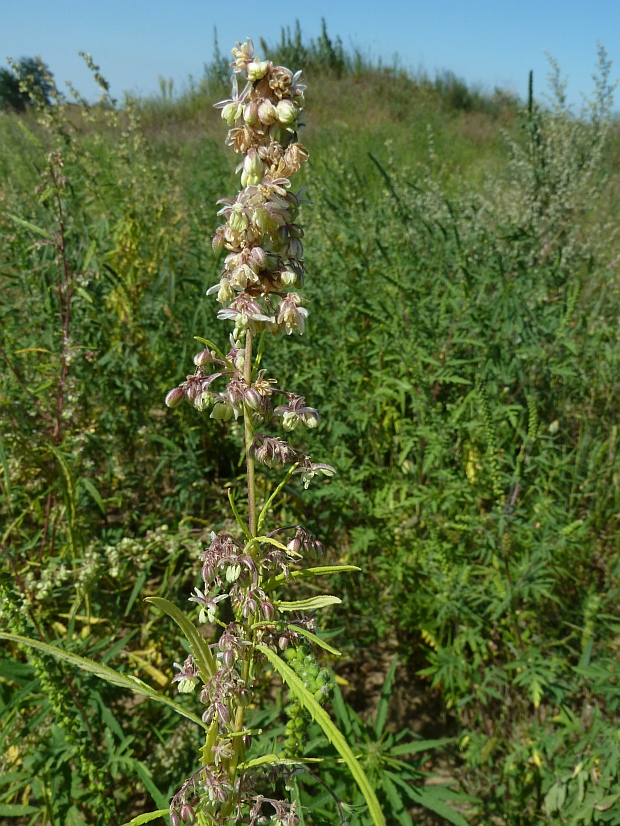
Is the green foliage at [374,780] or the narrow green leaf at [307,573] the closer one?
the narrow green leaf at [307,573]

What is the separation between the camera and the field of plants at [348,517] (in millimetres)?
1825

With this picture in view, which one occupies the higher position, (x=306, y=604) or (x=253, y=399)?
(x=253, y=399)

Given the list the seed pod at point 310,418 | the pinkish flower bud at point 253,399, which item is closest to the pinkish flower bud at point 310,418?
the seed pod at point 310,418

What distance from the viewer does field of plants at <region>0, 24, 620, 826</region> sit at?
1825 millimetres

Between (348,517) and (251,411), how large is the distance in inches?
74.1

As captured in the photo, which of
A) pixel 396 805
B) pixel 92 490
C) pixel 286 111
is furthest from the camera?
pixel 92 490

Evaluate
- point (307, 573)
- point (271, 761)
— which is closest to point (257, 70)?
point (307, 573)

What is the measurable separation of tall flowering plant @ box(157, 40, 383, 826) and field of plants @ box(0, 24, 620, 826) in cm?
23

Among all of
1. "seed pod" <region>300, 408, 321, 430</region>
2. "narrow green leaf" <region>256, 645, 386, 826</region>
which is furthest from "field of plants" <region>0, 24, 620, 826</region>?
"seed pod" <region>300, 408, 321, 430</region>

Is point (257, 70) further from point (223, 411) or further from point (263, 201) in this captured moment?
point (223, 411)

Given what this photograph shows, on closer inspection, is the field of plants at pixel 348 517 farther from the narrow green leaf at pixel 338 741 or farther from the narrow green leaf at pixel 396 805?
the narrow green leaf at pixel 338 741

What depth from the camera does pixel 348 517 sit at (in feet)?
9.25

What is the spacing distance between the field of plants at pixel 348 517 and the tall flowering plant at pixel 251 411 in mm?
233

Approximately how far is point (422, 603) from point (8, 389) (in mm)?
2139
